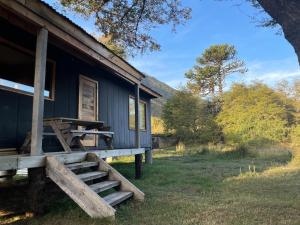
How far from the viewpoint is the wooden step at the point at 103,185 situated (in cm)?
459

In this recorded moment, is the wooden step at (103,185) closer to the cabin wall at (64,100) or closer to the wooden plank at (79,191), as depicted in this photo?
the wooden plank at (79,191)

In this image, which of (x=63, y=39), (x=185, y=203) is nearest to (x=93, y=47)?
(x=63, y=39)

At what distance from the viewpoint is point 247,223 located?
4.22 m

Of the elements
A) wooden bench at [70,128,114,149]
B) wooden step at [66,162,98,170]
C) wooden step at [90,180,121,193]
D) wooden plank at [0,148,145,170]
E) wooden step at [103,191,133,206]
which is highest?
wooden bench at [70,128,114,149]

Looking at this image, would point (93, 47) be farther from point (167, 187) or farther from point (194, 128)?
point (194, 128)

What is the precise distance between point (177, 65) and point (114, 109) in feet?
129

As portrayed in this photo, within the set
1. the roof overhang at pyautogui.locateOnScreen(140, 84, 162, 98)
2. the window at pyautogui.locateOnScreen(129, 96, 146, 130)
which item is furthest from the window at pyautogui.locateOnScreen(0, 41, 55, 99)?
the roof overhang at pyautogui.locateOnScreen(140, 84, 162, 98)

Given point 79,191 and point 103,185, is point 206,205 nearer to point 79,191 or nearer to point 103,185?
point 103,185

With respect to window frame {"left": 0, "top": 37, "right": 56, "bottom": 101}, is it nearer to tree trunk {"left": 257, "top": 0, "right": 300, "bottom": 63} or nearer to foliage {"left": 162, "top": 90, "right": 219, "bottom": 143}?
tree trunk {"left": 257, "top": 0, "right": 300, "bottom": 63}

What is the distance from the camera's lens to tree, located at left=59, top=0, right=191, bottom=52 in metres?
7.02

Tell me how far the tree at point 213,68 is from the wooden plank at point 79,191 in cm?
3161

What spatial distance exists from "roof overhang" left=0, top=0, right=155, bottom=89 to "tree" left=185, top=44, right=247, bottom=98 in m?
28.9

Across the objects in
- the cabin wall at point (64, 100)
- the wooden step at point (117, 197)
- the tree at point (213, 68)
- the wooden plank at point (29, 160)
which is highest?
the tree at point (213, 68)

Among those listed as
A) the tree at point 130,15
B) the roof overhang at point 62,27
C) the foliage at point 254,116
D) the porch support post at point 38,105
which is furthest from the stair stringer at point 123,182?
the foliage at point 254,116
